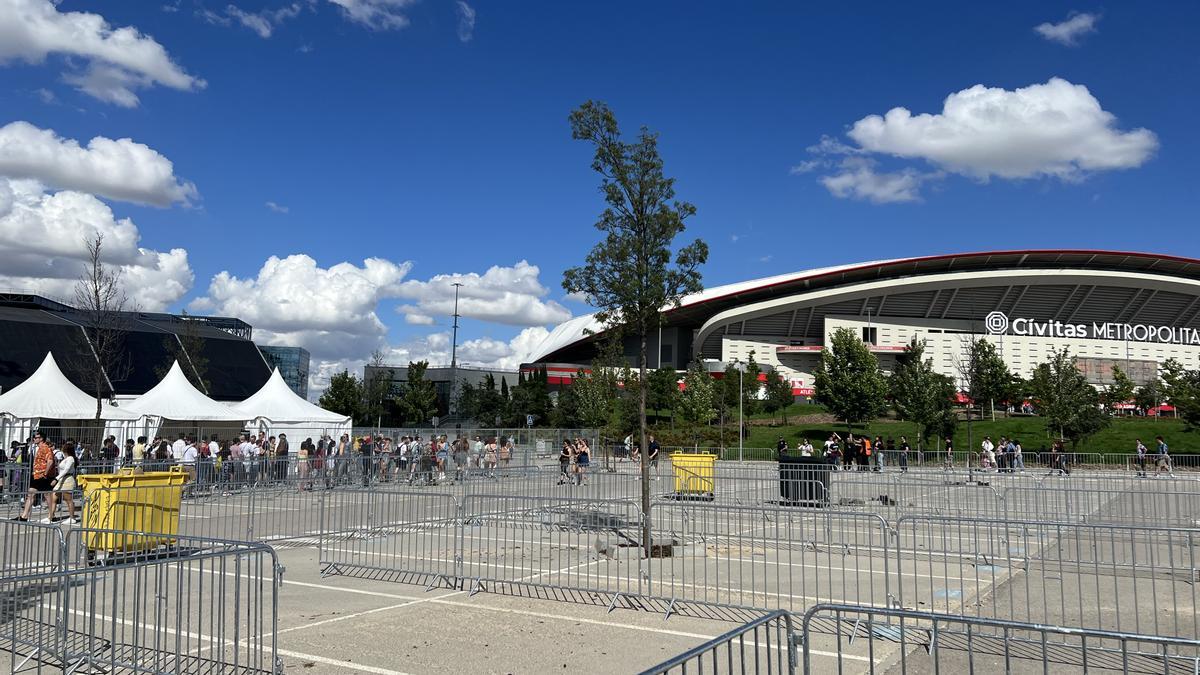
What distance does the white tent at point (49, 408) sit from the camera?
23984 millimetres

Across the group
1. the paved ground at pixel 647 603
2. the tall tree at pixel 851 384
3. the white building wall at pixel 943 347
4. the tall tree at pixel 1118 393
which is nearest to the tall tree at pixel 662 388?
the tall tree at pixel 851 384

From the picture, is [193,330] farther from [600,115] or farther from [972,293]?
[972,293]

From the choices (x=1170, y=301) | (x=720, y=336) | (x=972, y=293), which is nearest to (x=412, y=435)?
(x=720, y=336)

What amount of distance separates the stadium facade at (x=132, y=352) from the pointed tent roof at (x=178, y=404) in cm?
1280

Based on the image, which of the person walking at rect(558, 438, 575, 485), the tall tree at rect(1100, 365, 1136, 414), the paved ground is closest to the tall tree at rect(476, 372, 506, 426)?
the person walking at rect(558, 438, 575, 485)

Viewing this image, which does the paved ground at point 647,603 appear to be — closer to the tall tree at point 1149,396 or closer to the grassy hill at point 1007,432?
the grassy hill at point 1007,432

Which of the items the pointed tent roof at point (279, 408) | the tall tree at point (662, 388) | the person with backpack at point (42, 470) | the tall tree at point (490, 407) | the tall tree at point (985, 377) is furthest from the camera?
the tall tree at point (490, 407)

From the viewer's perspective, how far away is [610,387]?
5584 cm

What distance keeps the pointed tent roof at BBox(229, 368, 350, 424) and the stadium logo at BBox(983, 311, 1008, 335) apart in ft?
237

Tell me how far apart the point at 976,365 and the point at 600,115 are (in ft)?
144

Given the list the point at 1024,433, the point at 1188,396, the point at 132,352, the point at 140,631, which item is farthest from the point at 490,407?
the point at 140,631

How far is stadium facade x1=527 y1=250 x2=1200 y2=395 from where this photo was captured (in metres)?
83.4

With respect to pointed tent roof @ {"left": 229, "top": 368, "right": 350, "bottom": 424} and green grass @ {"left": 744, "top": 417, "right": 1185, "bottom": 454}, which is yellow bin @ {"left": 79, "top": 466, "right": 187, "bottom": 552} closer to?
pointed tent roof @ {"left": 229, "top": 368, "right": 350, "bottom": 424}

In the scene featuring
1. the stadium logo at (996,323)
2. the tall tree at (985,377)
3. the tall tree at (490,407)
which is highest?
the stadium logo at (996,323)
